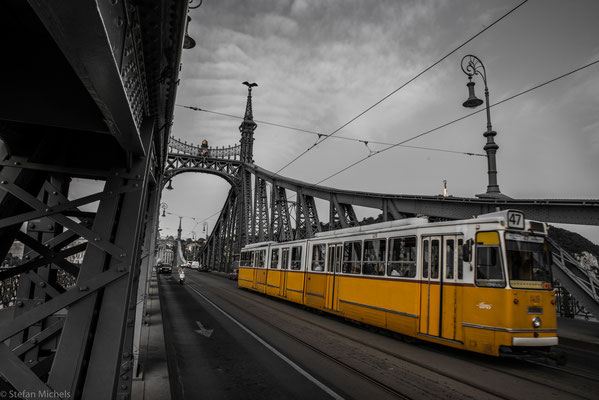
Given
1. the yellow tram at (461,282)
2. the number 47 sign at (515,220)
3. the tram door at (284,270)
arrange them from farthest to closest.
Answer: the tram door at (284,270) → the number 47 sign at (515,220) → the yellow tram at (461,282)

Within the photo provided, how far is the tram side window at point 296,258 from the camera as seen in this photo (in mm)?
15961

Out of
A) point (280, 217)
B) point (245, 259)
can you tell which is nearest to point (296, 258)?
point (245, 259)

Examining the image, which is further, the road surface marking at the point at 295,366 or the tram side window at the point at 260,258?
the tram side window at the point at 260,258

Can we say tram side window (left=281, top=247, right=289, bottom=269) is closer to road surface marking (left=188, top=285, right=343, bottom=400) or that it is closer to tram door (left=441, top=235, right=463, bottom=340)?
road surface marking (left=188, top=285, right=343, bottom=400)

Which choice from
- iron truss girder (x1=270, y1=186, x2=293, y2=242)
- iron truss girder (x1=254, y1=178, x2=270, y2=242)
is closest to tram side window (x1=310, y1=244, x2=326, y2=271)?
iron truss girder (x1=270, y1=186, x2=293, y2=242)

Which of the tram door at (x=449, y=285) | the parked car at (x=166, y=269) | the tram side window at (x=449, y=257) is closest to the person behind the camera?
the tram door at (x=449, y=285)

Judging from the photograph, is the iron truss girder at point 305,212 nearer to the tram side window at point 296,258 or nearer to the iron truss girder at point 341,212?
the iron truss girder at point 341,212

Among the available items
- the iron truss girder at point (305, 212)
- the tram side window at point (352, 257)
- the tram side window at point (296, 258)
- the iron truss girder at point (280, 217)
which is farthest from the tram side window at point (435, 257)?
the iron truss girder at point (280, 217)

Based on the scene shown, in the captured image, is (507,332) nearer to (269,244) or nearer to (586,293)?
(586,293)

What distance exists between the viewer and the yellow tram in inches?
281

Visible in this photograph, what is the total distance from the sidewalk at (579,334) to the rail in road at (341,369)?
0.61m

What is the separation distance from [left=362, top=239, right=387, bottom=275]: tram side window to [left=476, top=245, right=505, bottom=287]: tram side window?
2784 millimetres

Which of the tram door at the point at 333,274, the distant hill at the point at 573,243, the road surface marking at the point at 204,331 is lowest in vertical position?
the road surface marking at the point at 204,331

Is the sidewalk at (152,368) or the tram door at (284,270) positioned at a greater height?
the tram door at (284,270)
